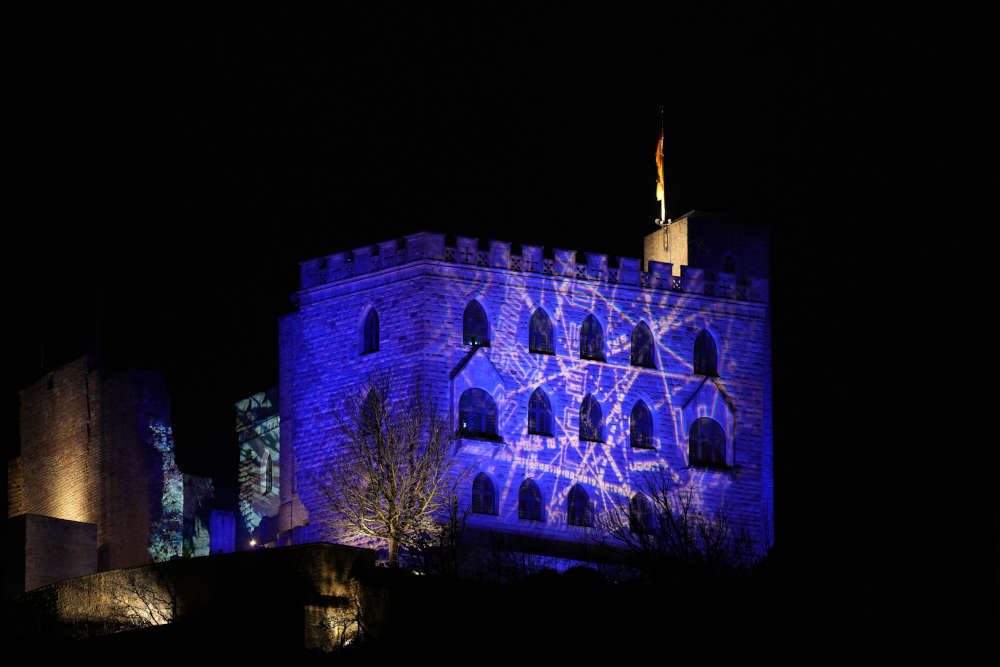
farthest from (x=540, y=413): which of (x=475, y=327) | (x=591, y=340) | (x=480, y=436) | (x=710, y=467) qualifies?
(x=710, y=467)

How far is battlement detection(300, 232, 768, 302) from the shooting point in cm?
6900

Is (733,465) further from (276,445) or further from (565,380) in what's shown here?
(276,445)

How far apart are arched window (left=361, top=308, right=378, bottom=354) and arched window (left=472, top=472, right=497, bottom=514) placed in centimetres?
452

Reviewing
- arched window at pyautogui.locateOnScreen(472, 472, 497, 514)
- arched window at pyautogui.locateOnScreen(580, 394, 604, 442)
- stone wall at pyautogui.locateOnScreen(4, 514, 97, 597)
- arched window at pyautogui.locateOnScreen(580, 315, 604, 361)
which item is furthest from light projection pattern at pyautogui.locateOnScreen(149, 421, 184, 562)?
arched window at pyautogui.locateOnScreen(580, 315, 604, 361)

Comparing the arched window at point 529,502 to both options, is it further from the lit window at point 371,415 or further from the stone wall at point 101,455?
the stone wall at point 101,455

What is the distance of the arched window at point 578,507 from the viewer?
69062mm

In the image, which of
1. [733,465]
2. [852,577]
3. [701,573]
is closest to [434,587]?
[701,573]

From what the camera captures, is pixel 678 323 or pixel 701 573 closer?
pixel 701 573

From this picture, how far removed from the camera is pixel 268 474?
75.5 meters

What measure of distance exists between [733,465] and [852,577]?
9.93m

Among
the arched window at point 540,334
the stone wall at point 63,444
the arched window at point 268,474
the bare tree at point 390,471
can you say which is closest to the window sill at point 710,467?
the arched window at point 540,334

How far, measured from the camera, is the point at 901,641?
187 ft

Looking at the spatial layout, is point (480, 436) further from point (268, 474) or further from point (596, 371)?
point (268, 474)

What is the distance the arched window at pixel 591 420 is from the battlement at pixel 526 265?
3389 millimetres
